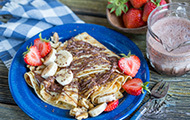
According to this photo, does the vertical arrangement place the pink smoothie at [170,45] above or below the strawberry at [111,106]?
above

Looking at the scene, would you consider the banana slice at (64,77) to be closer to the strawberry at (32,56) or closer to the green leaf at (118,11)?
the strawberry at (32,56)

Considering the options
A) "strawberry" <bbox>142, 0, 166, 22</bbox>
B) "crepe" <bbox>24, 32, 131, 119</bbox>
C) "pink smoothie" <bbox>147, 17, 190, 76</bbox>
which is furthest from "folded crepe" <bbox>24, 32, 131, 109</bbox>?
"strawberry" <bbox>142, 0, 166, 22</bbox>

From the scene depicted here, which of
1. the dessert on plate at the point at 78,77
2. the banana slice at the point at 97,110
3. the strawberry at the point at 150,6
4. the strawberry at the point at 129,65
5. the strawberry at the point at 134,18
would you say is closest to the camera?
the banana slice at the point at 97,110

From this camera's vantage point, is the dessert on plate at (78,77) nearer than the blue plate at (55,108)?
No

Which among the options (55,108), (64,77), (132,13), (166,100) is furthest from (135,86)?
(132,13)

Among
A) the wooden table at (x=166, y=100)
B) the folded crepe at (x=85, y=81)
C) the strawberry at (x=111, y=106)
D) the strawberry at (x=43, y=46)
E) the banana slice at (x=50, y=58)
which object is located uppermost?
the strawberry at (x=43, y=46)

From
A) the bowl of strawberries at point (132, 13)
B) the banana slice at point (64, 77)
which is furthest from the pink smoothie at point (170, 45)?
the banana slice at point (64, 77)

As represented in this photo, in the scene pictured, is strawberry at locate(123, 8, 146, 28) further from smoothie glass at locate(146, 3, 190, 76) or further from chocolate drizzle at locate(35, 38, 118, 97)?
chocolate drizzle at locate(35, 38, 118, 97)
